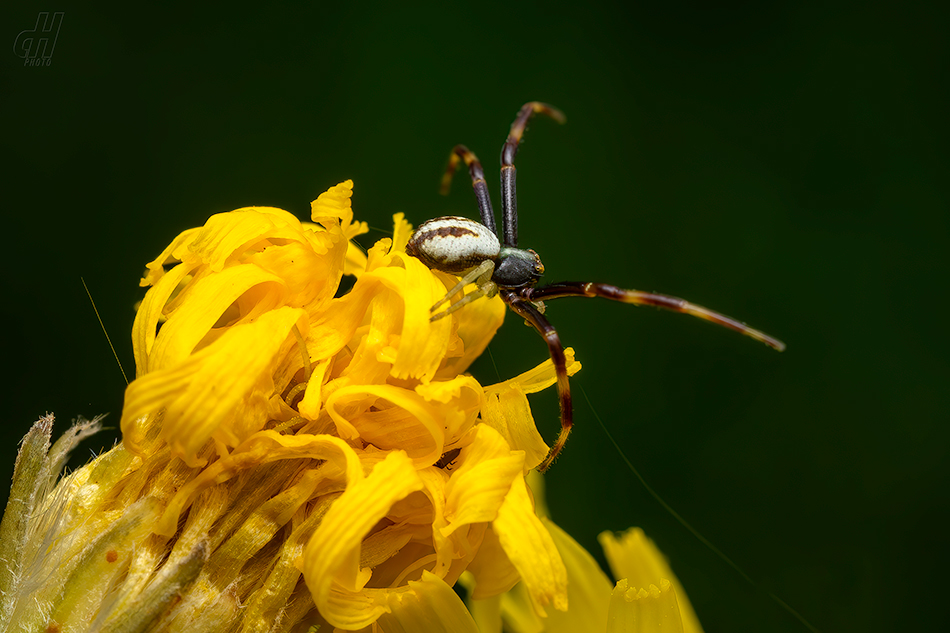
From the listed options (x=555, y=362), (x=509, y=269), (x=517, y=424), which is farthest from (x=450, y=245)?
(x=517, y=424)

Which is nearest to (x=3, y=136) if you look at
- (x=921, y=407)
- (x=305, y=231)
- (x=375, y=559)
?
(x=305, y=231)

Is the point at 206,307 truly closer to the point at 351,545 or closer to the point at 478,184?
the point at 351,545

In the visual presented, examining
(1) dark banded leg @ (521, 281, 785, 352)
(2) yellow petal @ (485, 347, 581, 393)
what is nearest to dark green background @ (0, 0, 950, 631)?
(1) dark banded leg @ (521, 281, 785, 352)

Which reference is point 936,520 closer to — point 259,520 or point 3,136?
point 259,520

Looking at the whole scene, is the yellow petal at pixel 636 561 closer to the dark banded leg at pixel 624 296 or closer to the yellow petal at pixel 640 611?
the yellow petal at pixel 640 611

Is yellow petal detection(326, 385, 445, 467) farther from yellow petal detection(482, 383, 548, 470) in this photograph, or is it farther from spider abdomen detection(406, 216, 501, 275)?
spider abdomen detection(406, 216, 501, 275)

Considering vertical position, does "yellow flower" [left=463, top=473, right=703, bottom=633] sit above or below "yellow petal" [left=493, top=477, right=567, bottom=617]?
below
